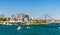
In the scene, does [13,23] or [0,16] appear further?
[0,16]

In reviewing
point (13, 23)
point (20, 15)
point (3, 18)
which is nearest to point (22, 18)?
point (20, 15)

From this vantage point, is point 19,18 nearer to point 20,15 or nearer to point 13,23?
point 20,15

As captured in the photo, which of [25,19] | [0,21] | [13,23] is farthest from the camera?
[25,19]

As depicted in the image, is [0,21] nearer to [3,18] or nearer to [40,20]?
[3,18]

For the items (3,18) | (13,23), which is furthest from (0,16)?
(13,23)

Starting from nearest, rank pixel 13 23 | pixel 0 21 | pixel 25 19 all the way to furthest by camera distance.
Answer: pixel 13 23 < pixel 0 21 < pixel 25 19

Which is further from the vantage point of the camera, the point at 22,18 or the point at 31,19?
the point at 31,19

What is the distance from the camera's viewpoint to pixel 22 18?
181750 mm

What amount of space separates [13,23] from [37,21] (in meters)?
48.8

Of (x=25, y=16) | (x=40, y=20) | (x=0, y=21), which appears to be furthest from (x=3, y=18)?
(x=40, y=20)

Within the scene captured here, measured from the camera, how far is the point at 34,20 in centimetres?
19538

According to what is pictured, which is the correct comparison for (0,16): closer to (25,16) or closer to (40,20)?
(25,16)

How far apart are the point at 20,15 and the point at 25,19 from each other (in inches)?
275

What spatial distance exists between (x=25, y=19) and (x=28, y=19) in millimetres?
4963
